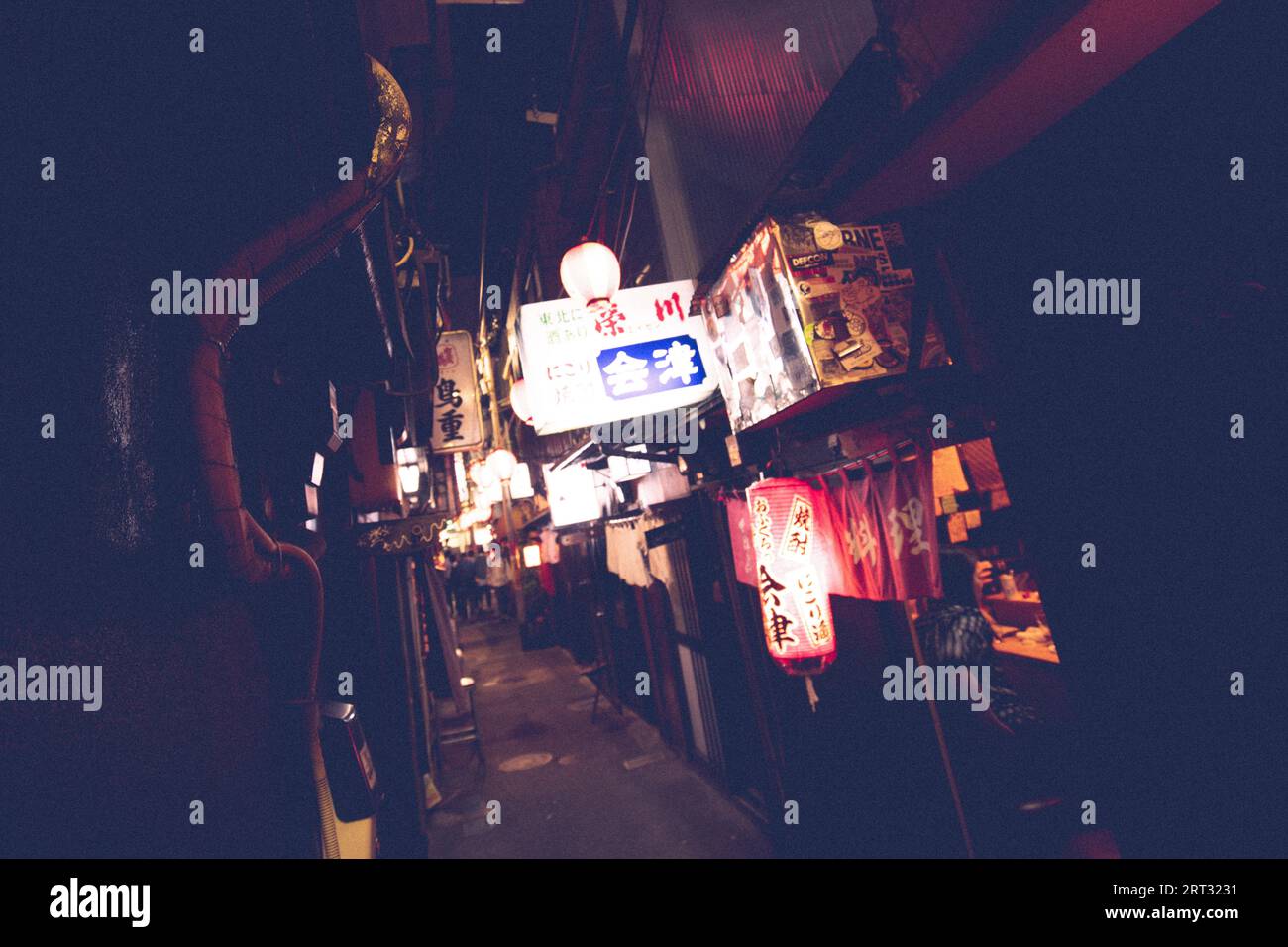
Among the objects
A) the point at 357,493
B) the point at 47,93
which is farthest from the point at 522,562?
the point at 47,93

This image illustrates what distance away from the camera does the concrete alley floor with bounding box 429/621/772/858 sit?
1008 cm

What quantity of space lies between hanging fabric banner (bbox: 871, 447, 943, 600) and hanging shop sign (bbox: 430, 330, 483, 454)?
11.3 m

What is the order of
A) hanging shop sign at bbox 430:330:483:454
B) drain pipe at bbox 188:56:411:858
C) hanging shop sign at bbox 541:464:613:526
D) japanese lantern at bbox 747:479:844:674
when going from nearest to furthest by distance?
drain pipe at bbox 188:56:411:858 < japanese lantern at bbox 747:479:844:674 < hanging shop sign at bbox 430:330:483:454 < hanging shop sign at bbox 541:464:613:526

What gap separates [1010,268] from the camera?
5.10 metres

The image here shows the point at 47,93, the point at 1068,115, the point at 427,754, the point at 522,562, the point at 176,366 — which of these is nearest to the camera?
the point at 47,93

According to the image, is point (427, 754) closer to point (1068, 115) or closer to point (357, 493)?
point (357, 493)

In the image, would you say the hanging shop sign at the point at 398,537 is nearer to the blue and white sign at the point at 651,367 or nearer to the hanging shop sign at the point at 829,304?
the blue and white sign at the point at 651,367

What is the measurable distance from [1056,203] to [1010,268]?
585 millimetres

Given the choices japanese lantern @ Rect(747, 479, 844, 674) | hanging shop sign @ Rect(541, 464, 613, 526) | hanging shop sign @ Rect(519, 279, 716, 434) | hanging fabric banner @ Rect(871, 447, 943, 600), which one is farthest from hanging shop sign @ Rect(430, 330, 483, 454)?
hanging fabric banner @ Rect(871, 447, 943, 600)

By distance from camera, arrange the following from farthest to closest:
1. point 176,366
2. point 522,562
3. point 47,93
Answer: point 522,562, point 176,366, point 47,93

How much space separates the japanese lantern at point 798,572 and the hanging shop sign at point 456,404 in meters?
9.94

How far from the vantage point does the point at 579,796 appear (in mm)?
12078

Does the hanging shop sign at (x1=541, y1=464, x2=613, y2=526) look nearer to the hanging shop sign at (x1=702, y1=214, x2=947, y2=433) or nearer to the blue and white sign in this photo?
the blue and white sign

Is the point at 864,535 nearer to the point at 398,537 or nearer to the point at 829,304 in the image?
the point at 829,304
